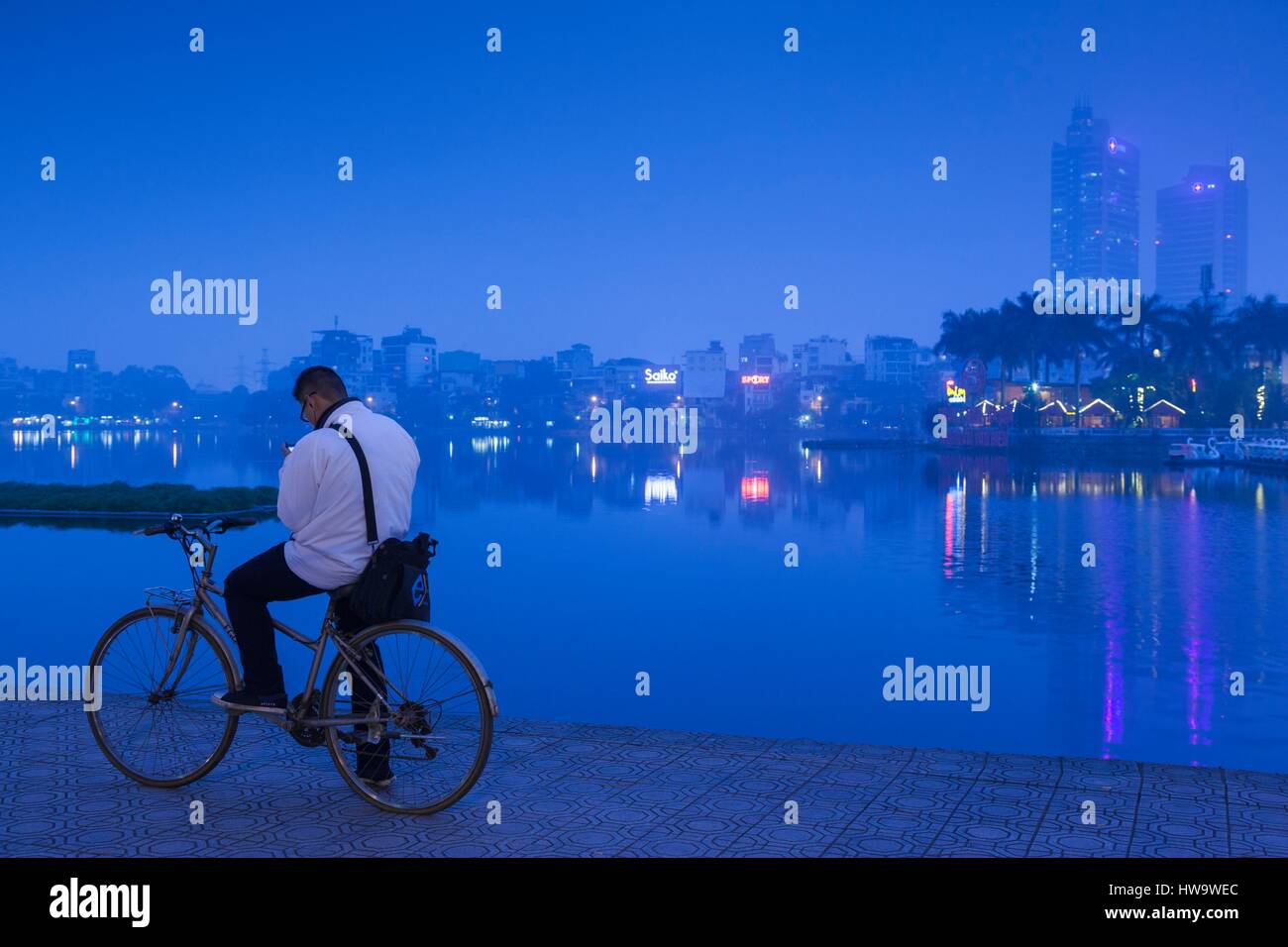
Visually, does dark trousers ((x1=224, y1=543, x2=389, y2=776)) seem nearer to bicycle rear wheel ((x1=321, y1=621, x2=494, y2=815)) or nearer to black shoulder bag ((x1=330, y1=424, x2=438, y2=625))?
bicycle rear wheel ((x1=321, y1=621, x2=494, y2=815))

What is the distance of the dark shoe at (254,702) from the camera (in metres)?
5.91

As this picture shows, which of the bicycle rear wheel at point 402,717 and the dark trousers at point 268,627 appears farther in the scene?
the dark trousers at point 268,627

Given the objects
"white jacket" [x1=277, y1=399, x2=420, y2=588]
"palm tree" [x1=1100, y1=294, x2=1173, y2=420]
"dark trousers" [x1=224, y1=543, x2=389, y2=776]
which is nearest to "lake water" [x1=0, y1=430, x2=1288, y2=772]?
"dark trousers" [x1=224, y1=543, x2=389, y2=776]

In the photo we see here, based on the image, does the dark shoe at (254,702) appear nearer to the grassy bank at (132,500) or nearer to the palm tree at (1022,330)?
the grassy bank at (132,500)

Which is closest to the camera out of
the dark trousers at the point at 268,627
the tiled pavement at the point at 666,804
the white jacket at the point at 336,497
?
the tiled pavement at the point at 666,804

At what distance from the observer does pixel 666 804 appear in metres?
5.88

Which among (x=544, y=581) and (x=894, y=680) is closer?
(x=894, y=680)

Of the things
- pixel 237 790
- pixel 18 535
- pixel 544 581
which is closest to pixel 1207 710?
pixel 237 790

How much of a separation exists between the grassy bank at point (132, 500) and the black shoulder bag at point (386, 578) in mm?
34541

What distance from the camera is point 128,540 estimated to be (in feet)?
105

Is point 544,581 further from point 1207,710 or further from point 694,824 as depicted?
point 694,824

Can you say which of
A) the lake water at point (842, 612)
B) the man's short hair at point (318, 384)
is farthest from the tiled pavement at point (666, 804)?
the lake water at point (842, 612)

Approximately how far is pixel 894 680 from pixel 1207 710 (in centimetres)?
350
